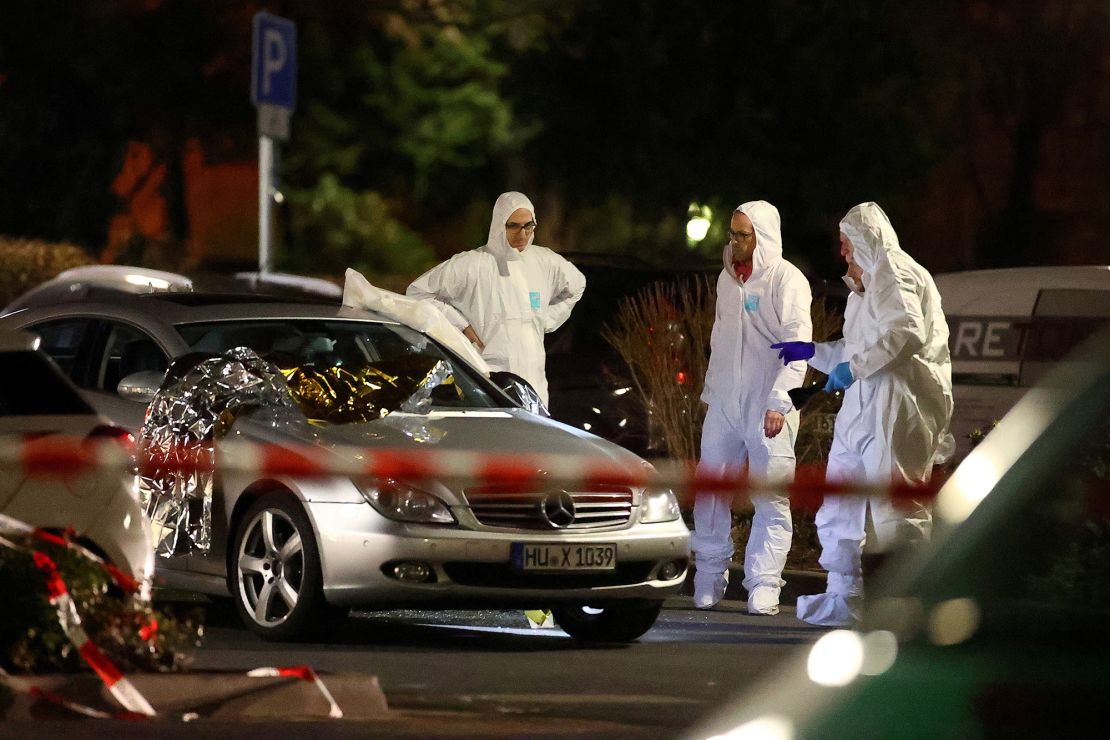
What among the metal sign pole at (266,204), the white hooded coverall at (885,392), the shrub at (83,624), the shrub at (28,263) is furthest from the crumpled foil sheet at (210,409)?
the shrub at (28,263)

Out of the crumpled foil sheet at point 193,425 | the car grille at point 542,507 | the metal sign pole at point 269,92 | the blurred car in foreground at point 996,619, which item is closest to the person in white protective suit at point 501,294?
the crumpled foil sheet at point 193,425

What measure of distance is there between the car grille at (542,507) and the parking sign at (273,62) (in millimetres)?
Result: 10115

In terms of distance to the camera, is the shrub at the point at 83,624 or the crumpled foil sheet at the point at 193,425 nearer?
the shrub at the point at 83,624

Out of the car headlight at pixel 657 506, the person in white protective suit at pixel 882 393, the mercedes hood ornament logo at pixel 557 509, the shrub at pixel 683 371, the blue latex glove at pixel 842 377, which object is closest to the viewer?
the mercedes hood ornament logo at pixel 557 509

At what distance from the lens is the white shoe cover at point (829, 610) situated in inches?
424

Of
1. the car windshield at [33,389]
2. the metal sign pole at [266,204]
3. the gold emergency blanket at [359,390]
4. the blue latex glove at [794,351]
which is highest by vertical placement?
the metal sign pole at [266,204]

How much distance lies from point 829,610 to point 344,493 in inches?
96.7

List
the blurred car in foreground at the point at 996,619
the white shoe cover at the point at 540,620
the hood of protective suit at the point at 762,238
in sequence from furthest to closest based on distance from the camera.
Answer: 1. the hood of protective suit at the point at 762,238
2. the white shoe cover at the point at 540,620
3. the blurred car in foreground at the point at 996,619

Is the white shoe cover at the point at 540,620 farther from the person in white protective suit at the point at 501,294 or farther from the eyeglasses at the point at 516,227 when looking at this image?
the eyeglasses at the point at 516,227

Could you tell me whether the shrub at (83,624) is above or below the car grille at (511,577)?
below

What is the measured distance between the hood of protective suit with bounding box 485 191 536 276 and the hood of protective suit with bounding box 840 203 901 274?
6.48 ft

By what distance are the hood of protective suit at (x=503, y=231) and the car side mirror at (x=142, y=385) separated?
91.5 inches

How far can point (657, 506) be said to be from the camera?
992 cm

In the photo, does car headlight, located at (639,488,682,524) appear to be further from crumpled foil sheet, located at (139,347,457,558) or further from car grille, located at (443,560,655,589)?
crumpled foil sheet, located at (139,347,457,558)
